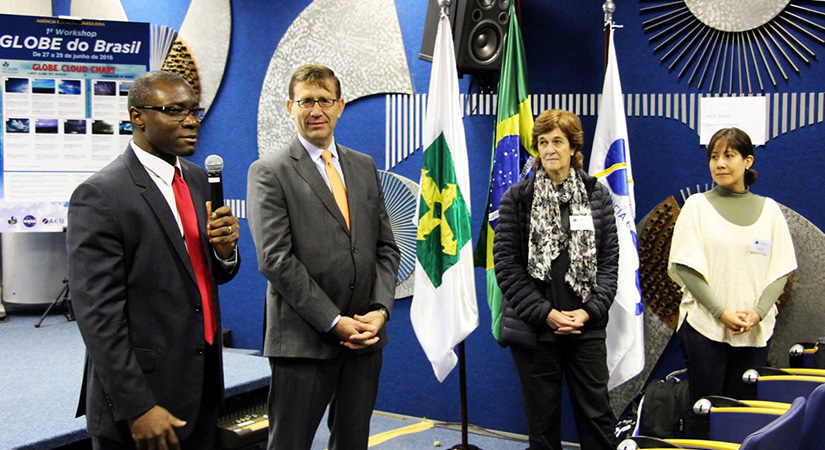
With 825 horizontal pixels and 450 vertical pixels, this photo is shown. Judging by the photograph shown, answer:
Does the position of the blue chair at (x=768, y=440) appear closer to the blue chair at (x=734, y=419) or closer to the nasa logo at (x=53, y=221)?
the blue chair at (x=734, y=419)

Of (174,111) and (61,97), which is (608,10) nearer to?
(174,111)

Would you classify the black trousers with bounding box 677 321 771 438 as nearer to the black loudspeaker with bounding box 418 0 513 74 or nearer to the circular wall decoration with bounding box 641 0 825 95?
the circular wall decoration with bounding box 641 0 825 95

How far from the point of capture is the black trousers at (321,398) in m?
2.33

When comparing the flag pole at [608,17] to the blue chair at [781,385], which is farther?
the flag pole at [608,17]

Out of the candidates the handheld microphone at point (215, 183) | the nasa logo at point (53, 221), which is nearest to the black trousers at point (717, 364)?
the handheld microphone at point (215, 183)

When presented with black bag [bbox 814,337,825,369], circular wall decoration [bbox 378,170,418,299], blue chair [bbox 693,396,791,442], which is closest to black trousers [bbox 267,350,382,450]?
blue chair [bbox 693,396,791,442]

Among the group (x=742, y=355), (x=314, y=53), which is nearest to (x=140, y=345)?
(x=742, y=355)

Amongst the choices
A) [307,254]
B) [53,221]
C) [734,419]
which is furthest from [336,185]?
[53,221]

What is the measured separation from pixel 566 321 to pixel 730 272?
2.43 feet

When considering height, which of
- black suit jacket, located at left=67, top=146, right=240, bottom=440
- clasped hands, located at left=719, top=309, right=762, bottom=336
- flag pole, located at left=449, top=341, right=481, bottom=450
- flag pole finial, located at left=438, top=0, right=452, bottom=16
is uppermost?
flag pole finial, located at left=438, top=0, right=452, bottom=16

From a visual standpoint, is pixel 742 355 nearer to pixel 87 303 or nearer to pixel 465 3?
pixel 465 3

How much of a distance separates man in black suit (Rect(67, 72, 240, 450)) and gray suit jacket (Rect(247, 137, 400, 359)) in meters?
0.35

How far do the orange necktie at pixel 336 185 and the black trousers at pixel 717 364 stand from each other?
1.54 metres

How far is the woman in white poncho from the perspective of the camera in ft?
9.64
